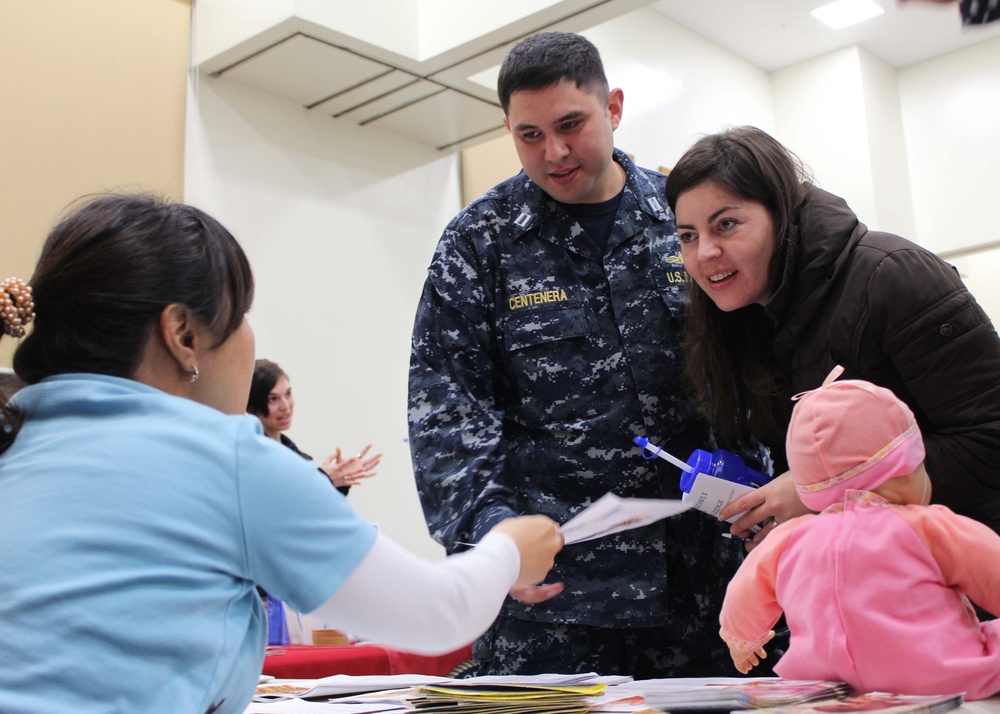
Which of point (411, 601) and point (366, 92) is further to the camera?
point (366, 92)

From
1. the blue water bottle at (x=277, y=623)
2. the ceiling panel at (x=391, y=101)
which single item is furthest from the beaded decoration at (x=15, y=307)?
the ceiling panel at (x=391, y=101)

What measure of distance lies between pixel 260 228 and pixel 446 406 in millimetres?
2975

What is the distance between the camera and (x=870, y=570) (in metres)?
1.27

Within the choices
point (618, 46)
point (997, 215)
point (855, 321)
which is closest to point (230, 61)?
point (618, 46)

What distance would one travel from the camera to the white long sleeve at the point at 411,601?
983 millimetres

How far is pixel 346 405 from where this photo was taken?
15.9 ft

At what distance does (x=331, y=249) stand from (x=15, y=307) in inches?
153

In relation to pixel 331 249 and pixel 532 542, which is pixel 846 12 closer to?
pixel 331 249

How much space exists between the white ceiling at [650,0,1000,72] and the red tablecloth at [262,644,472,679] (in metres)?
4.80

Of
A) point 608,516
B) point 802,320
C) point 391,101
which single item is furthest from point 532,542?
point 391,101

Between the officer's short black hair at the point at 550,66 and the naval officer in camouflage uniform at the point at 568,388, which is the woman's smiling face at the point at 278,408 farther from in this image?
the officer's short black hair at the point at 550,66

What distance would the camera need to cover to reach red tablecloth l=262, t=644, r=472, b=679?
106 inches

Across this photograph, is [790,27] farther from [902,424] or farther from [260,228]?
[902,424]

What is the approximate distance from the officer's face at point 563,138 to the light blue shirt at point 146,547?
1138 mm
